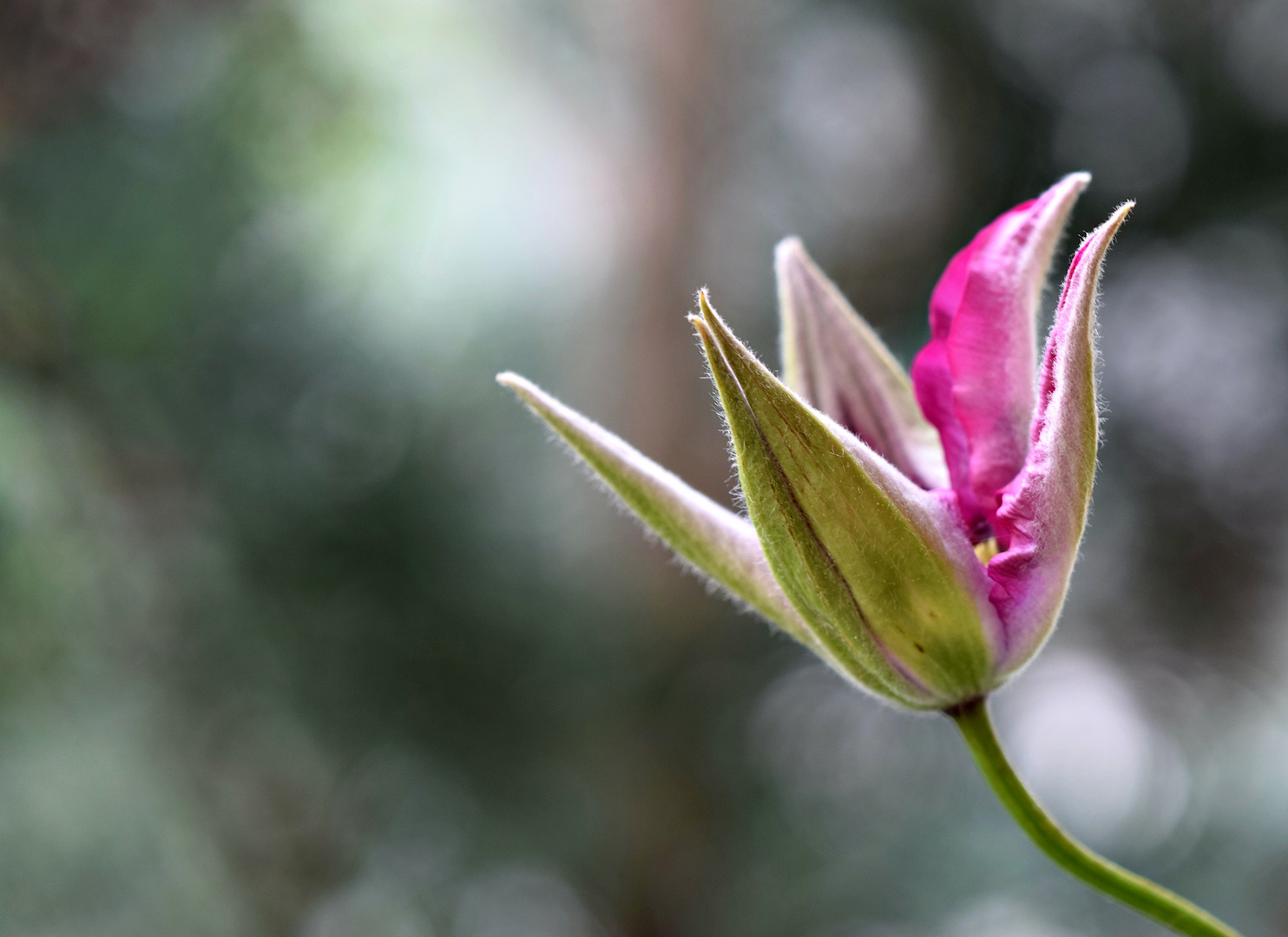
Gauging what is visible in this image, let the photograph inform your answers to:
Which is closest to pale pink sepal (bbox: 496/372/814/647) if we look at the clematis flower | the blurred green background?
the clematis flower

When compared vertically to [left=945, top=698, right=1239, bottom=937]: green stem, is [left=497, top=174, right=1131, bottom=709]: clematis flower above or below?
above

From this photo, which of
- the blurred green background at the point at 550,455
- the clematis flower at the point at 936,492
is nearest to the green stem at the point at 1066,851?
the clematis flower at the point at 936,492

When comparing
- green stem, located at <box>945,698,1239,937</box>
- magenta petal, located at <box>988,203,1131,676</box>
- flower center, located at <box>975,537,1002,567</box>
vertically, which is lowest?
green stem, located at <box>945,698,1239,937</box>

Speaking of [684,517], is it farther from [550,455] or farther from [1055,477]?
[550,455]

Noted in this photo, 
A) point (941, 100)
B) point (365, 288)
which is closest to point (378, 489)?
point (365, 288)

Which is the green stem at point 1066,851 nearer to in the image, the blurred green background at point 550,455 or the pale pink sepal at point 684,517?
the pale pink sepal at point 684,517

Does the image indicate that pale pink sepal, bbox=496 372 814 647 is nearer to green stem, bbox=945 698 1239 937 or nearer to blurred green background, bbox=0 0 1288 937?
green stem, bbox=945 698 1239 937
